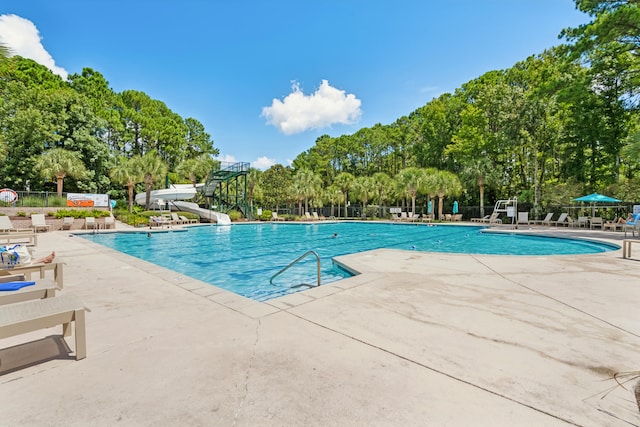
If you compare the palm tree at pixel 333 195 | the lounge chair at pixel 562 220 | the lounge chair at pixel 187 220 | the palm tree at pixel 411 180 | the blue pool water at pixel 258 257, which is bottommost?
the blue pool water at pixel 258 257

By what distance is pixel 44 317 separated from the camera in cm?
235

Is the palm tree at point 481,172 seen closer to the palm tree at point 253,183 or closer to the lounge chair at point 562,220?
the lounge chair at point 562,220

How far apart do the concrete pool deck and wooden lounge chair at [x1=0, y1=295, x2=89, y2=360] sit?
10.1 inches

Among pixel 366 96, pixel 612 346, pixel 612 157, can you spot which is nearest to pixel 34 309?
pixel 612 346

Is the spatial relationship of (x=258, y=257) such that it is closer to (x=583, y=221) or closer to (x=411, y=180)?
(x=583, y=221)

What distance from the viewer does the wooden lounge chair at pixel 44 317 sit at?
221 centimetres

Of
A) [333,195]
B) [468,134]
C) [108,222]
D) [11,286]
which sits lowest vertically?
[108,222]

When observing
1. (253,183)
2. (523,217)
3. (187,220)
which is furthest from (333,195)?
(523,217)

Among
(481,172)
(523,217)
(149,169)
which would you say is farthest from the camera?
(481,172)

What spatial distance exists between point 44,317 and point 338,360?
2431mm

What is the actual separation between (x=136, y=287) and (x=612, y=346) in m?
6.24

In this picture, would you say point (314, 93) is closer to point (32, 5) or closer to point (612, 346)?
point (32, 5)

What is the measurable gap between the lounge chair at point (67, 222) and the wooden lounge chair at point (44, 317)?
19.6 metres

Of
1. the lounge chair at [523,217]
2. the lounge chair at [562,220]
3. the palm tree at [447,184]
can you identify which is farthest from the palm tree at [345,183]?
the lounge chair at [562,220]
